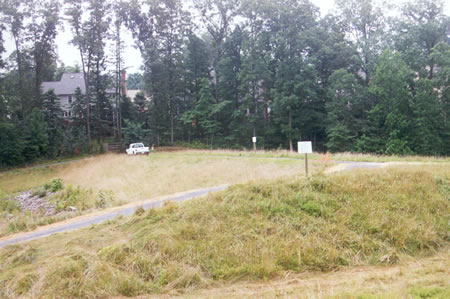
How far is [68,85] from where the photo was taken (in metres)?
49.8

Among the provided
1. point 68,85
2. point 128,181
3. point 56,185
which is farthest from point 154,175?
point 68,85

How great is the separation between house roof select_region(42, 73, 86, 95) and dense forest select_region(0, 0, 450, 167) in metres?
6.44

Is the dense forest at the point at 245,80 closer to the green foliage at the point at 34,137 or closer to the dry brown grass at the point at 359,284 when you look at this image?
the green foliage at the point at 34,137

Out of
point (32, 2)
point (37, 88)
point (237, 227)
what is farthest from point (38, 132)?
point (237, 227)

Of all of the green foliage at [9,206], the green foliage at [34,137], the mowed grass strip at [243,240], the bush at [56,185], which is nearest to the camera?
the mowed grass strip at [243,240]

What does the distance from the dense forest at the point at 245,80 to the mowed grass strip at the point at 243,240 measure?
25.7 m

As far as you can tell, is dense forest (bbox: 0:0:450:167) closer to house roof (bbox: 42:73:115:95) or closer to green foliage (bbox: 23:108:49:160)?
green foliage (bbox: 23:108:49:160)

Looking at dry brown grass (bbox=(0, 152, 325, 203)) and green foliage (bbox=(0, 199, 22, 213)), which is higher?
dry brown grass (bbox=(0, 152, 325, 203))

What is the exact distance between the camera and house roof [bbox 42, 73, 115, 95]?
48.5 m

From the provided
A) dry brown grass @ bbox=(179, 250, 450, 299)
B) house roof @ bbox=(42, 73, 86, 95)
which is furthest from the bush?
house roof @ bbox=(42, 73, 86, 95)

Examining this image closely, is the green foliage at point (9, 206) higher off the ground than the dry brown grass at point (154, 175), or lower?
lower

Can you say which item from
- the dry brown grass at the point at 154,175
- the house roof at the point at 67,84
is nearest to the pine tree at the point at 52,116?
the dry brown grass at the point at 154,175

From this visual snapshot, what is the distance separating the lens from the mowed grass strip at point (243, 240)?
19.8 ft

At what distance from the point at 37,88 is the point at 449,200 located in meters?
44.3
